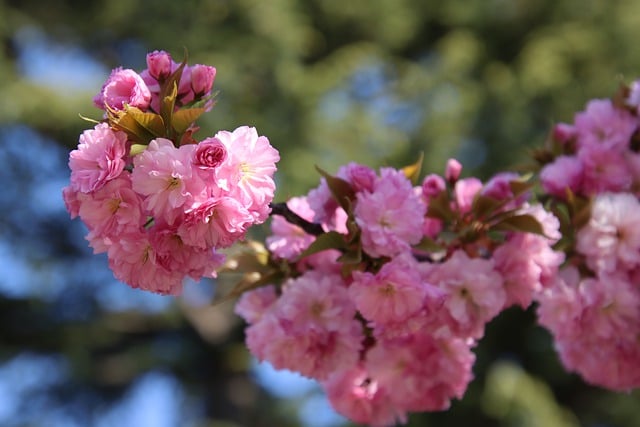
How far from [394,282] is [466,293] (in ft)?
0.47

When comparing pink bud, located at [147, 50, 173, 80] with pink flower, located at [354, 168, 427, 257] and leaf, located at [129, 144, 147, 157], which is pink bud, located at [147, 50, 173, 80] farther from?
pink flower, located at [354, 168, 427, 257]

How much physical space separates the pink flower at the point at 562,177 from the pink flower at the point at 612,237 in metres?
0.08

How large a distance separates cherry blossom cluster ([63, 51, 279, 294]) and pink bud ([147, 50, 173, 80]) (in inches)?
0.9

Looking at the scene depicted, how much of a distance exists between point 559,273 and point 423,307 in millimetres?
351

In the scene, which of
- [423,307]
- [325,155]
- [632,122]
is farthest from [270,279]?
[325,155]

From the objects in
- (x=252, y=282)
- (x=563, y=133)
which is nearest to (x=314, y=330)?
(x=252, y=282)

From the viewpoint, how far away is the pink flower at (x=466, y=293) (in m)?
1.07

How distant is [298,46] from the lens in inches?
224

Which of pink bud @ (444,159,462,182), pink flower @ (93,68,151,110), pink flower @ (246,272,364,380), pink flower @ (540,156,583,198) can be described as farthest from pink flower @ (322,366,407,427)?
pink flower @ (93,68,151,110)

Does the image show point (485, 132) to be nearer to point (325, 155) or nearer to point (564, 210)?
point (325, 155)

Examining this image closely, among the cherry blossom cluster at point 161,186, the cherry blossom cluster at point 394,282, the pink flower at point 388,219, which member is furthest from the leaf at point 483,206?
the cherry blossom cluster at point 161,186

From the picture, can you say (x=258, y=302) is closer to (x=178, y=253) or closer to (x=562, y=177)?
(x=178, y=253)

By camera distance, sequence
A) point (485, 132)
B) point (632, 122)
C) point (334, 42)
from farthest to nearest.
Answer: point (334, 42), point (485, 132), point (632, 122)

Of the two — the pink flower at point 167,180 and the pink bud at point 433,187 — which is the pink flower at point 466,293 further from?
the pink flower at point 167,180
